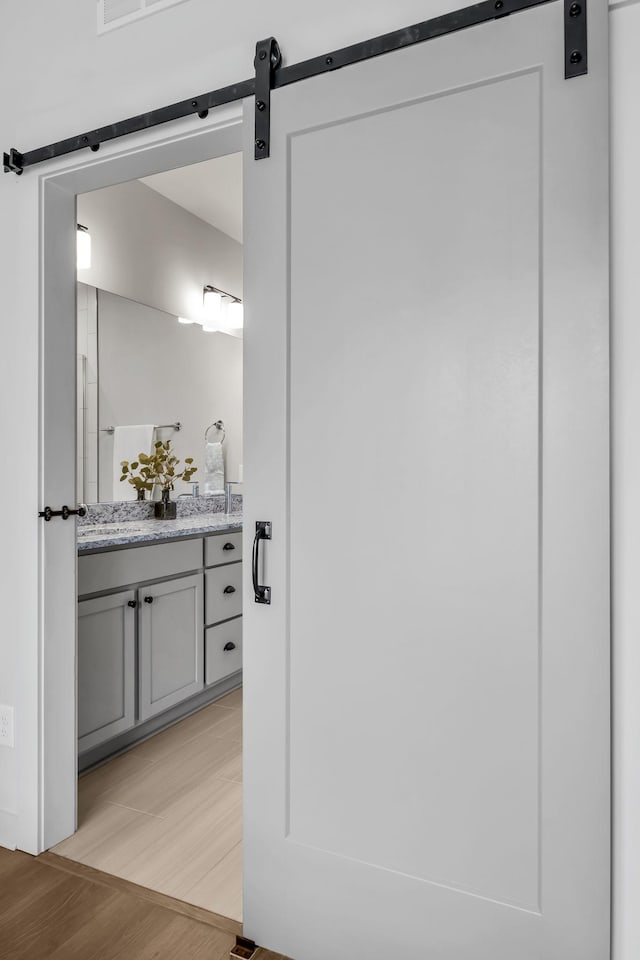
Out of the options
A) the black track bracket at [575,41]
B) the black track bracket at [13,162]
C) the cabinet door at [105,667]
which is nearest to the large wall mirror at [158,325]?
the cabinet door at [105,667]

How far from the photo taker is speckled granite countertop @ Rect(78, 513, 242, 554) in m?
2.42

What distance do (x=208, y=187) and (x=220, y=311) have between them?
812 mm

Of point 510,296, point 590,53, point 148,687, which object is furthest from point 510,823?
point 148,687

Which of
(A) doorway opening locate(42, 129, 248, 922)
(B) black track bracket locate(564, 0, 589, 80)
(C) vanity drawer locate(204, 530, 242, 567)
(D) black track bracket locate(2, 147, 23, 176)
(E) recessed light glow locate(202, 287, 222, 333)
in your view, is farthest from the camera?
(E) recessed light glow locate(202, 287, 222, 333)

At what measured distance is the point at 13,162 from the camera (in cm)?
202

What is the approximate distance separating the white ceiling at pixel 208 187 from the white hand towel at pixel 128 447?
1.33m

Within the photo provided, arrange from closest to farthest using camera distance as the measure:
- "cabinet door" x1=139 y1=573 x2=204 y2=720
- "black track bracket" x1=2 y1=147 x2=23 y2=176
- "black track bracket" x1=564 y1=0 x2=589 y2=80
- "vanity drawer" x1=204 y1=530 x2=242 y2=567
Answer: "black track bracket" x1=564 y1=0 x2=589 y2=80 → "black track bracket" x1=2 y1=147 x2=23 y2=176 → "cabinet door" x1=139 y1=573 x2=204 y2=720 → "vanity drawer" x1=204 y1=530 x2=242 y2=567

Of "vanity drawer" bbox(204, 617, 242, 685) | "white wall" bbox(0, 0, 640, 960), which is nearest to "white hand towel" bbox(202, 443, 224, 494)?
"vanity drawer" bbox(204, 617, 242, 685)

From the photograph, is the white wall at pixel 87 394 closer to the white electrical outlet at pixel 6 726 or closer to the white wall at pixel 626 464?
the white electrical outlet at pixel 6 726

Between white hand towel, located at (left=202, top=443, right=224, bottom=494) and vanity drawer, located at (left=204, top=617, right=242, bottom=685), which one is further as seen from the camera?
white hand towel, located at (left=202, top=443, right=224, bottom=494)

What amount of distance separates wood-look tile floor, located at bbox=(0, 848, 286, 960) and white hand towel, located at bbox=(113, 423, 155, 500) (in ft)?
6.06

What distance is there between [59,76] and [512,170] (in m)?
1.45

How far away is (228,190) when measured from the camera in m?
3.70

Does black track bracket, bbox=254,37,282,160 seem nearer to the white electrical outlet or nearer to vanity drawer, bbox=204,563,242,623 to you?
the white electrical outlet
